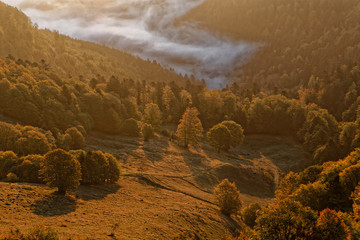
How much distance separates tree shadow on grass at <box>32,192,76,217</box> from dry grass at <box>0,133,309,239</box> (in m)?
0.15

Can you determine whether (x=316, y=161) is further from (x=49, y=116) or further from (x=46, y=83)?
(x=46, y=83)

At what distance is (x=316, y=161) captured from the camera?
431 ft

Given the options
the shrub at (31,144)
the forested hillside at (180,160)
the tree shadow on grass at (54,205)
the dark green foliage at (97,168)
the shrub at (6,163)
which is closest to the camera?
the tree shadow on grass at (54,205)

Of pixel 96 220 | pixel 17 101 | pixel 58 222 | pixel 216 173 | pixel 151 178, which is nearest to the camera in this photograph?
pixel 58 222

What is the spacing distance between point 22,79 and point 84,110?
96.8ft

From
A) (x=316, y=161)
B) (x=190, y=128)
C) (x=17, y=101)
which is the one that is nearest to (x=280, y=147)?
(x=316, y=161)

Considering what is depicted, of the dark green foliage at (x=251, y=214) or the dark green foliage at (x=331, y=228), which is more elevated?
the dark green foliage at (x=331, y=228)

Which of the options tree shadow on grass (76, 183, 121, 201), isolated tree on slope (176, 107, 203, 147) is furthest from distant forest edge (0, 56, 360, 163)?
tree shadow on grass (76, 183, 121, 201)

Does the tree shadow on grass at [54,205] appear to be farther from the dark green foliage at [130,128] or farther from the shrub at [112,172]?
the dark green foliage at [130,128]

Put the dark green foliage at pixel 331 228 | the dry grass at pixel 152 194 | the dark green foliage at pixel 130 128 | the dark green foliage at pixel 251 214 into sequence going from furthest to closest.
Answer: the dark green foliage at pixel 130 128 < the dark green foliage at pixel 251 214 < the dry grass at pixel 152 194 < the dark green foliage at pixel 331 228

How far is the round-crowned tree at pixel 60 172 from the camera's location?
56.9 metres

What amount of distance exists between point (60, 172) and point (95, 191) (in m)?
11.7

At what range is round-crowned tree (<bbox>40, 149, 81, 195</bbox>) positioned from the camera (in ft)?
187

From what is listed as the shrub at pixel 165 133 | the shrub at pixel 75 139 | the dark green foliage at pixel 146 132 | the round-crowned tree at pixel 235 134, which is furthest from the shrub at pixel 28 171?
the round-crowned tree at pixel 235 134
